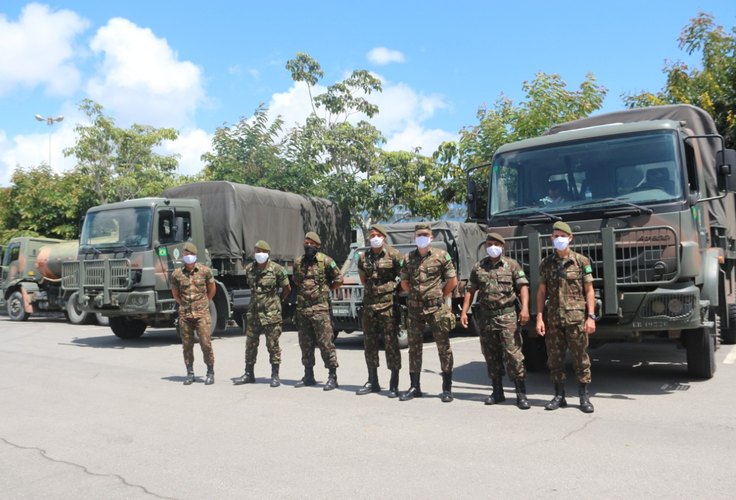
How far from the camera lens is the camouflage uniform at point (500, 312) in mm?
6652

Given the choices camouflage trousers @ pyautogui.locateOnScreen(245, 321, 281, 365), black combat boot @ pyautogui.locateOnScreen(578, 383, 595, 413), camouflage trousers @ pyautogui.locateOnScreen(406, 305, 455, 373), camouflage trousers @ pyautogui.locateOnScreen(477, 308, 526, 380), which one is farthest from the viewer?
camouflage trousers @ pyautogui.locateOnScreen(245, 321, 281, 365)

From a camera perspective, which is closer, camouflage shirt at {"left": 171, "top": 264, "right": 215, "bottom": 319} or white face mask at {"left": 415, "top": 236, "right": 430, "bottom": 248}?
white face mask at {"left": 415, "top": 236, "right": 430, "bottom": 248}

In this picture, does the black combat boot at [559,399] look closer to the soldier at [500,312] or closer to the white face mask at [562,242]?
the soldier at [500,312]

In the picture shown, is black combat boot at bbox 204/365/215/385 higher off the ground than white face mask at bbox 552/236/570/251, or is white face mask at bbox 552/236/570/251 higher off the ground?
white face mask at bbox 552/236/570/251

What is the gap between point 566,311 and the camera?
20.9ft

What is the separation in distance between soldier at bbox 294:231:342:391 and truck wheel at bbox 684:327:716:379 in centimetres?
393

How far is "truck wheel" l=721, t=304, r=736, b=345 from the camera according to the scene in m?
10.2

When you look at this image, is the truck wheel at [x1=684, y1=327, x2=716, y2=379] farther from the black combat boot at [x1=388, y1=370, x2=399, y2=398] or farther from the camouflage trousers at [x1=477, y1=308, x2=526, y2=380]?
the black combat boot at [x1=388, y1=370, x2=399, y2=398]

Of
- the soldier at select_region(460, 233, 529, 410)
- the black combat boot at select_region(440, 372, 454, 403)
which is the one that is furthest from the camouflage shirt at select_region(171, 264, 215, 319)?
the soldier at select_region(460, 233, 529, 410)

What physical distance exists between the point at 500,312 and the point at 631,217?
166 cm

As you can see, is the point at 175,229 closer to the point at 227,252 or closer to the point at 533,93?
the point at 227,252

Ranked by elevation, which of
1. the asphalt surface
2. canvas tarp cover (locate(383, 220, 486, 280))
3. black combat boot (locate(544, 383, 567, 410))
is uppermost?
canvas tarp cover (locate(383, 220, 486, 280))

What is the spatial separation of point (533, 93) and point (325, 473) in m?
15.1

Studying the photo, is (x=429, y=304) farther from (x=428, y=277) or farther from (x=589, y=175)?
(x=589, y=175)
